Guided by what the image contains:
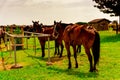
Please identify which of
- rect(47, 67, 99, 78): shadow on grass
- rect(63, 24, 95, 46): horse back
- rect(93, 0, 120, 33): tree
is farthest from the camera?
rect(93, 0, 120, 33): tree

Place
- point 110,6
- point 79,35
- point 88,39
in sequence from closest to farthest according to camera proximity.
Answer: point 88,39, point 79,35, point 110,6

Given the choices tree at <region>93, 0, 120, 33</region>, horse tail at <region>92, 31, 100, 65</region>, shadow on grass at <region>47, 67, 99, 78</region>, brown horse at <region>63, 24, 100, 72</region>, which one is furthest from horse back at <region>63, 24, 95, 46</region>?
tree at <region>93, 0, 120, 33</region>

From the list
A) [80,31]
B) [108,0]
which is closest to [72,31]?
[80,31]

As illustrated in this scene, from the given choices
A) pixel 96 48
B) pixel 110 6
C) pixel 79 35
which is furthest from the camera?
pixel 110 6

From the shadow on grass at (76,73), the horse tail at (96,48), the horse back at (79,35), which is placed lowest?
the shadow on grass at (76,73)

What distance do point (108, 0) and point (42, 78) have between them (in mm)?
39382

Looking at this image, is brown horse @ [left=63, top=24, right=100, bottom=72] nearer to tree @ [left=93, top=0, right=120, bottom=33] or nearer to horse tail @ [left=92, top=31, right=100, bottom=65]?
horse tail @ [left=92, top=31, right=100, bottom=65]

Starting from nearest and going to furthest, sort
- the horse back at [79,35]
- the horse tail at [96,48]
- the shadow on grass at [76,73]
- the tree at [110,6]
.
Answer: the shadow on grass at [76,73] < the horse tail at [96,48] < the horse back at [79,35] < the tree at [110,6]

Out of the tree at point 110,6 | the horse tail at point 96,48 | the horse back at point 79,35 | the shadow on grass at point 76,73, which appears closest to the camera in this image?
the shadow on grass at point 76,73

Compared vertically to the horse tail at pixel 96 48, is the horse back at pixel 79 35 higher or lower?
higher

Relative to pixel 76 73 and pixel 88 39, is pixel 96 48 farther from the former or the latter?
pixel 76 73

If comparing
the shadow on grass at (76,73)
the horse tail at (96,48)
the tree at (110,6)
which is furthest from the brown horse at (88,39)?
the tree at (110,6)

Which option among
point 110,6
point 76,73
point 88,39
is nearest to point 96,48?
point 88,39

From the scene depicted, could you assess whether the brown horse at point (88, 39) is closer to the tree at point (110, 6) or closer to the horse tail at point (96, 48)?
the horse tail at point (96, 48)
